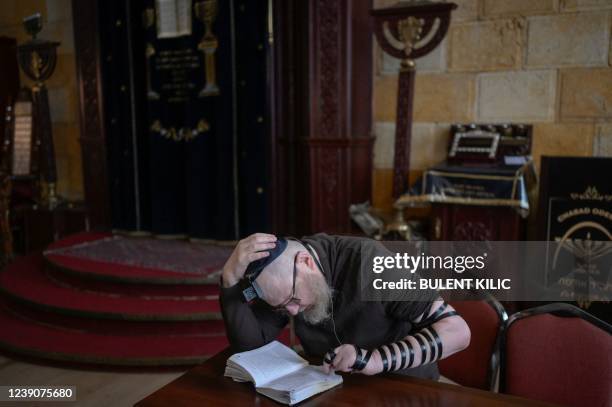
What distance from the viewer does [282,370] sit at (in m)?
1.43

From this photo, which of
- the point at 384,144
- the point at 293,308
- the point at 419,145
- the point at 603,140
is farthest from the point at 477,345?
the point at 384,144

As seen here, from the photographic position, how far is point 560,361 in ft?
4.97

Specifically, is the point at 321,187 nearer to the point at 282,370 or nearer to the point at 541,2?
the point at 541,2

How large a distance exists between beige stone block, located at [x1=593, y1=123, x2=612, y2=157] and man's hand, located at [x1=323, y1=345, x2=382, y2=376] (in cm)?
293

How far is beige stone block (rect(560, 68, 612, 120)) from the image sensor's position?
142 inches

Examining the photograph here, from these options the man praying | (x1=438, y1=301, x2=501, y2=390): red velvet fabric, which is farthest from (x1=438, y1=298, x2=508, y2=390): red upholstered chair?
the man praying

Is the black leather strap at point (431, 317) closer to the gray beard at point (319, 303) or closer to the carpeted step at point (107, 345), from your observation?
the gray beard at point (319, 303)

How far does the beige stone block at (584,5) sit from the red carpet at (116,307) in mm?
2668

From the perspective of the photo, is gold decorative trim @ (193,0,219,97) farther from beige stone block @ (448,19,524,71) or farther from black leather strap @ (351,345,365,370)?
black leather strap @ (351,345,365,370)

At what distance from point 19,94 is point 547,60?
4.61 m

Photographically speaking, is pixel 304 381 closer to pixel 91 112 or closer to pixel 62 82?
pixel 91 112

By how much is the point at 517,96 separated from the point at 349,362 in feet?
9.91

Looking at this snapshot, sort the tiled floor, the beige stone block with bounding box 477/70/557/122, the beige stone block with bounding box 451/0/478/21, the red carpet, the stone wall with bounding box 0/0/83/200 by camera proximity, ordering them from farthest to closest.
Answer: the stone wall with bounding box 0/0/83/200 < the beige stone block with bounding box 451/0/478/21 < the beige stone block with bounding box 477/70/557/122 < the red carpet < the tiled floor

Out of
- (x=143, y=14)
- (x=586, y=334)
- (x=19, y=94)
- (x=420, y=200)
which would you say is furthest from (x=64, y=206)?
(x=586, y=334)
